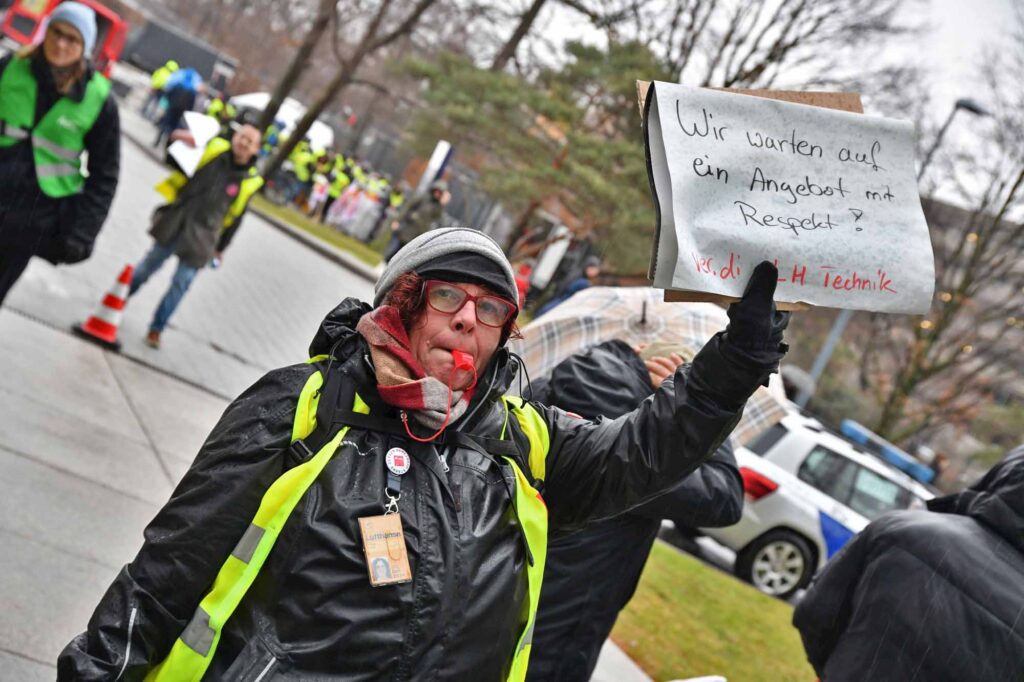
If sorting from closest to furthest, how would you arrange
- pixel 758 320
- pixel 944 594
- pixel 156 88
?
pixel 758 320 < pixel 944 594 < pixel 156 88

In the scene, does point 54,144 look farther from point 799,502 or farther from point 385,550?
point 799,502

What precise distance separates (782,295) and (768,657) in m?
6.20

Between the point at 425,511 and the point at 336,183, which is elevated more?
the point at 425,511

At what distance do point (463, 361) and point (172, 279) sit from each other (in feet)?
21.3

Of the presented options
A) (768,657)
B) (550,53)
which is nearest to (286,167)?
(550,53)

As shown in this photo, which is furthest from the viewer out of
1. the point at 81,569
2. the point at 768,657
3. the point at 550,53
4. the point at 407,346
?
the point at 550,53

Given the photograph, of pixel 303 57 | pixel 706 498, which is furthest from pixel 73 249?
pixel 303 57

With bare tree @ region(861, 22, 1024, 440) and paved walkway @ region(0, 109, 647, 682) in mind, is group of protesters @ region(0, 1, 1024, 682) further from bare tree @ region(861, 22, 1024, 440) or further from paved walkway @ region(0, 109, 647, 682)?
bare tree @ region(861, 22, 1024, 440)

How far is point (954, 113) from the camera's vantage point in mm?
22000

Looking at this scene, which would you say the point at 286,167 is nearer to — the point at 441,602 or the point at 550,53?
the point at 550,53

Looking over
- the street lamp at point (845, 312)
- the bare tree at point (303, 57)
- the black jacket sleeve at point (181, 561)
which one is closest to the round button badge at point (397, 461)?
the black jacket sleeve at point (181, 561)

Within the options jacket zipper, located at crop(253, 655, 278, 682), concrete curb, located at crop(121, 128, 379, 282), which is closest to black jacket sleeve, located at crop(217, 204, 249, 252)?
jacket zipper, located at crop(253, 655, 278, 682)

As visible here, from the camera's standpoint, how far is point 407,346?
7.91ft

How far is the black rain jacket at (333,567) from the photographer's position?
2.14 metres
